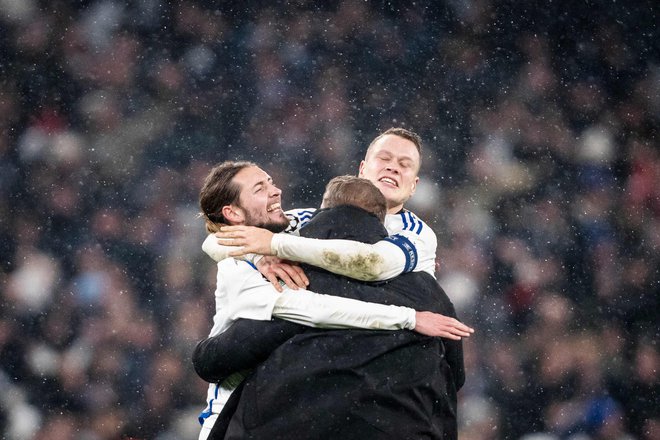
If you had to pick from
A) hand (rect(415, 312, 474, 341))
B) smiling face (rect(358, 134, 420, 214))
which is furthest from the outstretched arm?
smiling face (rect(358, 134, 420, 214))

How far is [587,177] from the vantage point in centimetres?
389

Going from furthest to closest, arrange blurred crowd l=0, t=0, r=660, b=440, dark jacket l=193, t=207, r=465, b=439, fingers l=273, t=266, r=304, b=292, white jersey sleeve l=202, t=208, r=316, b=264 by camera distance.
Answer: blurred crowd l=0, t=0, r=660, b=440
white jersey sleeve l=202, t=208, r=316, b=264
fingers l=273, t=266, r=304, b=292
dark jacket l=193, t=207, r=465, b=439

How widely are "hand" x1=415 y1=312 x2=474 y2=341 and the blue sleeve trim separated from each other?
10cm

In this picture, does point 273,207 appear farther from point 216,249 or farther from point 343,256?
point 343,256

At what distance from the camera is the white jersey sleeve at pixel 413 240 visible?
5.59 ft

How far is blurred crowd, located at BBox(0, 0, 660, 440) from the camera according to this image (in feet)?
11.8

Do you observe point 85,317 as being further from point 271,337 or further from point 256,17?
point 271,337

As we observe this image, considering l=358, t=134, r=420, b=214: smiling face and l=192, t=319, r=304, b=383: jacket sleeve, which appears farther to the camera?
l=358, t=134, r=420, b=214: smiling face

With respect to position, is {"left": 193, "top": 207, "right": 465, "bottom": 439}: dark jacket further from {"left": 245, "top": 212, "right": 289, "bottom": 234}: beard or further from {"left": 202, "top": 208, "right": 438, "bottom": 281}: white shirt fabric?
{"left": 245, "top": 212, "right": 289, "bottom": 234}: beard

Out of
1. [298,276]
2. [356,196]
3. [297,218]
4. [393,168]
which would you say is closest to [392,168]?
[393,168]

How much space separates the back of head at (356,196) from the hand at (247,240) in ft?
0.48

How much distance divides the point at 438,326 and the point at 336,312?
0.64 feet

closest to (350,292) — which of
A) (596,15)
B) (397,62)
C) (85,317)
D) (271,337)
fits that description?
(271,337)

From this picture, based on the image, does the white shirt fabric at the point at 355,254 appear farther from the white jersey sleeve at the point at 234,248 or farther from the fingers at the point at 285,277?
the white jersey sleeve at the point at 234,248
